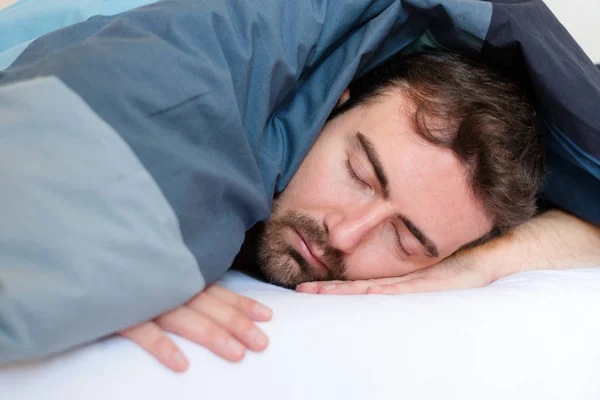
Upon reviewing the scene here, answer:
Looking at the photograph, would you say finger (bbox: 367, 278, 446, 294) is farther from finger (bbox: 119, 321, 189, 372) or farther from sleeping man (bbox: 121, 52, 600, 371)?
finger (bbox: 119, 321, 189, 372)

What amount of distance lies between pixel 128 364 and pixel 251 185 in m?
0.26

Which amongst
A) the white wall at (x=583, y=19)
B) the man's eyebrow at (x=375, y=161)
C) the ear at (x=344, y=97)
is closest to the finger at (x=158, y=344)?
the man's eyebrow at (x=375, y=161)

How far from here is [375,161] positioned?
2.88 feet

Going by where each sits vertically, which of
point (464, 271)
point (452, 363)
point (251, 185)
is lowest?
point (464, 271)

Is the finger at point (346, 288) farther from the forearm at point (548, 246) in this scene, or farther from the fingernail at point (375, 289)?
the forearm at point (548, 246)

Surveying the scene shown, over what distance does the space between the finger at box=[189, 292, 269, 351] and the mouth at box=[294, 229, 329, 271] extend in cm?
27

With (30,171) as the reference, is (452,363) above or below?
below

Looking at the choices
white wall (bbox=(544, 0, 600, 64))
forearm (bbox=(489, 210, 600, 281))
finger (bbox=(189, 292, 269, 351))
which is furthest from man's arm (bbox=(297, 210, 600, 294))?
white wall (bbox=(544, 0, 600, 64))

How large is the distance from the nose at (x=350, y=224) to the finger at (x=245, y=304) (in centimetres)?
25

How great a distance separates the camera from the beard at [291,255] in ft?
2.91

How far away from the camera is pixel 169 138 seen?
2.00 ft

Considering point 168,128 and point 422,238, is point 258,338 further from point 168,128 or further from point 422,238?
point 422,238

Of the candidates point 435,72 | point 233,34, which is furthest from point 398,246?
point 233,34

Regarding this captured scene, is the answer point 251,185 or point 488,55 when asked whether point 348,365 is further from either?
point 488,55
